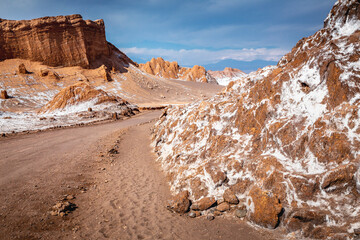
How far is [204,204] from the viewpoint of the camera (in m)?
4.79

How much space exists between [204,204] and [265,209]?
55.8 inches

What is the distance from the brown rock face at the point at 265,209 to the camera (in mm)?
3961

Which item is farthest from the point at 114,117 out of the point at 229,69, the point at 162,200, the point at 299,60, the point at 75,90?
the point at 229,69

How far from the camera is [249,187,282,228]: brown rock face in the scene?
13.0ft

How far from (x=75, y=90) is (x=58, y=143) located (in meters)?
13.1

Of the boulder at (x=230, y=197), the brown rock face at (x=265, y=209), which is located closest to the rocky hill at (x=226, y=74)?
the boulder at (x=230, y=197)

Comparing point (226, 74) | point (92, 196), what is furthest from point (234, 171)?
point (226, 74)

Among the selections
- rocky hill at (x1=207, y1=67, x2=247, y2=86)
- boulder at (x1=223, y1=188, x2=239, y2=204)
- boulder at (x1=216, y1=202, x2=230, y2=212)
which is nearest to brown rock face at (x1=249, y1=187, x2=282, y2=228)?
boulder at (x1=223, y1=188, x2=239, y2=204)

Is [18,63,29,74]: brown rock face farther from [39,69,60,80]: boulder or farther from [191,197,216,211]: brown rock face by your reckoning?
[191,197,216,211]: brown rock face

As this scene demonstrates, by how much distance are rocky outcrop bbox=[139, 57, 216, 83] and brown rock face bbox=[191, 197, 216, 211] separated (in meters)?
91.1

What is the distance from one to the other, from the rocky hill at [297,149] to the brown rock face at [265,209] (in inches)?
0.8

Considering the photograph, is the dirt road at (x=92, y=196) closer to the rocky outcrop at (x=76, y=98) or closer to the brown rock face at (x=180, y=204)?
the brown rock face at (x=180, y=204)

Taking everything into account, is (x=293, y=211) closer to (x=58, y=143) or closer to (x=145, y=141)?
(x=145, y=141)

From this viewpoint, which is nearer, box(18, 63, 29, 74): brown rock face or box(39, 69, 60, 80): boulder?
box(18, 63, 29, 74): brown rock face
